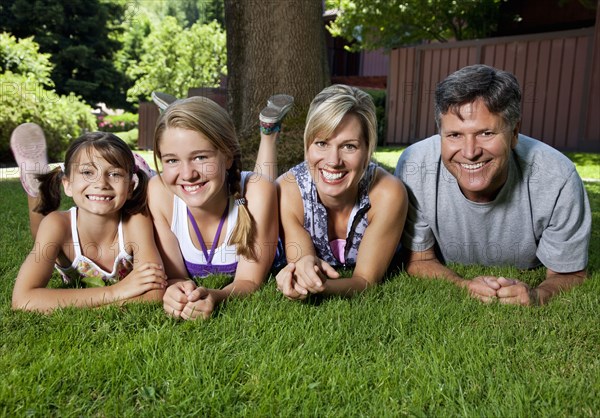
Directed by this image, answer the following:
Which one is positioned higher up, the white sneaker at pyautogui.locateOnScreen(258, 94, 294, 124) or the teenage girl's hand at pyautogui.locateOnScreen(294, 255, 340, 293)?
the white sneaker at pyautogui.locateOnScreen(258, 94, 294, 124)

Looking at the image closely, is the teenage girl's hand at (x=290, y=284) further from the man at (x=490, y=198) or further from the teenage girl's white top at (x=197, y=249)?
the man at (x=490, y=198)

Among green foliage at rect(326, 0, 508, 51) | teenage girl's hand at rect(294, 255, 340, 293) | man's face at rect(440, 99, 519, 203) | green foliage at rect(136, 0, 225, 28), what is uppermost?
green foliage at rect(136, 0, 225, 28)

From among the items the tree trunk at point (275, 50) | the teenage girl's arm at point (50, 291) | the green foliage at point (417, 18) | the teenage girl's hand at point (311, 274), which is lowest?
the teenage girl's arm at point (50, 291)

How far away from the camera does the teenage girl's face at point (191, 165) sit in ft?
10.1

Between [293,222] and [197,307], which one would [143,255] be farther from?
[293,222]

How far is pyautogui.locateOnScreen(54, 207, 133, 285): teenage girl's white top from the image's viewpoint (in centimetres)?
323

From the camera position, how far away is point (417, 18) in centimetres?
1492

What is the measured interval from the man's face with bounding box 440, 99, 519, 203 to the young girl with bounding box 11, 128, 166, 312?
5.75ft

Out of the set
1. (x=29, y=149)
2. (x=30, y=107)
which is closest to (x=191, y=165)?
(x=29, y=149)

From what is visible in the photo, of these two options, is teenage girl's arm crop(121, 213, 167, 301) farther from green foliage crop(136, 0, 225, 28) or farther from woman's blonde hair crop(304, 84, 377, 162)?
green foliage crop(136, 0, 225, 28)

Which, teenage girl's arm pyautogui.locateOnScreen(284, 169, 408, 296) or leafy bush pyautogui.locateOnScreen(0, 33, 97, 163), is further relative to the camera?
leafy bush pyautogui.locateOnScreen(0, 33, 97, 163)

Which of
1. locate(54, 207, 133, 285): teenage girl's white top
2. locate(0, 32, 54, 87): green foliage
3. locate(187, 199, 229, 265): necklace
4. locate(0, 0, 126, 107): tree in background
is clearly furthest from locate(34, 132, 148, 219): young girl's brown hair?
locate(0, 0, 126, 107): tree in background

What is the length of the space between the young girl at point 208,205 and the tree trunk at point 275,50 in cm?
297

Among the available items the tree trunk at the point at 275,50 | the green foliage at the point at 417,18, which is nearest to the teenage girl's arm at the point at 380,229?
the tree trunk at the point at 275,50
